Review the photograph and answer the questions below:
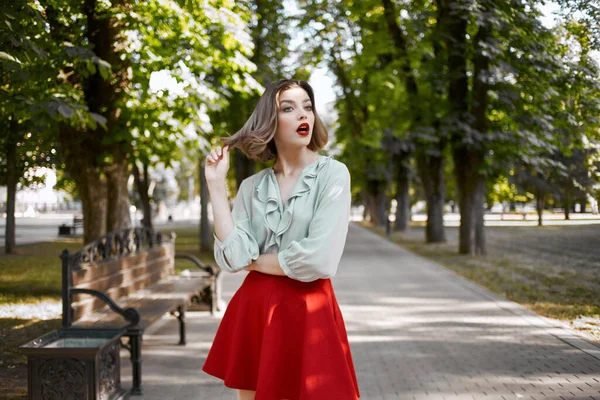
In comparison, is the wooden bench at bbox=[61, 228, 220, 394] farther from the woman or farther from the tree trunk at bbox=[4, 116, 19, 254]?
the woman

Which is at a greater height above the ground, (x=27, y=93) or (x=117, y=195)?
(x=27, y=93)

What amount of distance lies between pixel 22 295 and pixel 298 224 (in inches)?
225

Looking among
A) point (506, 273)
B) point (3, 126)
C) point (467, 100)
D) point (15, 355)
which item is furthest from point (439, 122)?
point (15, 355)

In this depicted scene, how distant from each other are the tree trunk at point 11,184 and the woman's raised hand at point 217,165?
518 centimetres

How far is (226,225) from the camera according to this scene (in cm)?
322

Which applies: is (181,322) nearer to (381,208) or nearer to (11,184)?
(11,184)

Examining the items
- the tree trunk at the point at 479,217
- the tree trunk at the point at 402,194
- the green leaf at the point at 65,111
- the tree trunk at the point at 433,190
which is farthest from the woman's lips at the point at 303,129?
the tree trunk at the point at 402,194

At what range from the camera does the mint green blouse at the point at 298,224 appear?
3.06 meters

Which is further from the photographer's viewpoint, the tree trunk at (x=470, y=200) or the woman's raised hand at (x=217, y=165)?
the tree trunk at (x=470, y=200)

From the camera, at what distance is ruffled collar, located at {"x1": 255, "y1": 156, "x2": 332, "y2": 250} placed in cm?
321

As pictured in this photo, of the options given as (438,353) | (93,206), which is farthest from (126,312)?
(93,206)

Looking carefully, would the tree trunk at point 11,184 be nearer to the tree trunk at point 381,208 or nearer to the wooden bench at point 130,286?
the wooden bench at point 130,286

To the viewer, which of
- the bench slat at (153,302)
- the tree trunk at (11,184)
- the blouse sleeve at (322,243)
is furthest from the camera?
the tree trunk at (11,184)

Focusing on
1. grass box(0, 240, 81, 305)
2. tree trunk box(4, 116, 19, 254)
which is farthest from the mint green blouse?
tree trunk box(4, 116, 19, 254)
